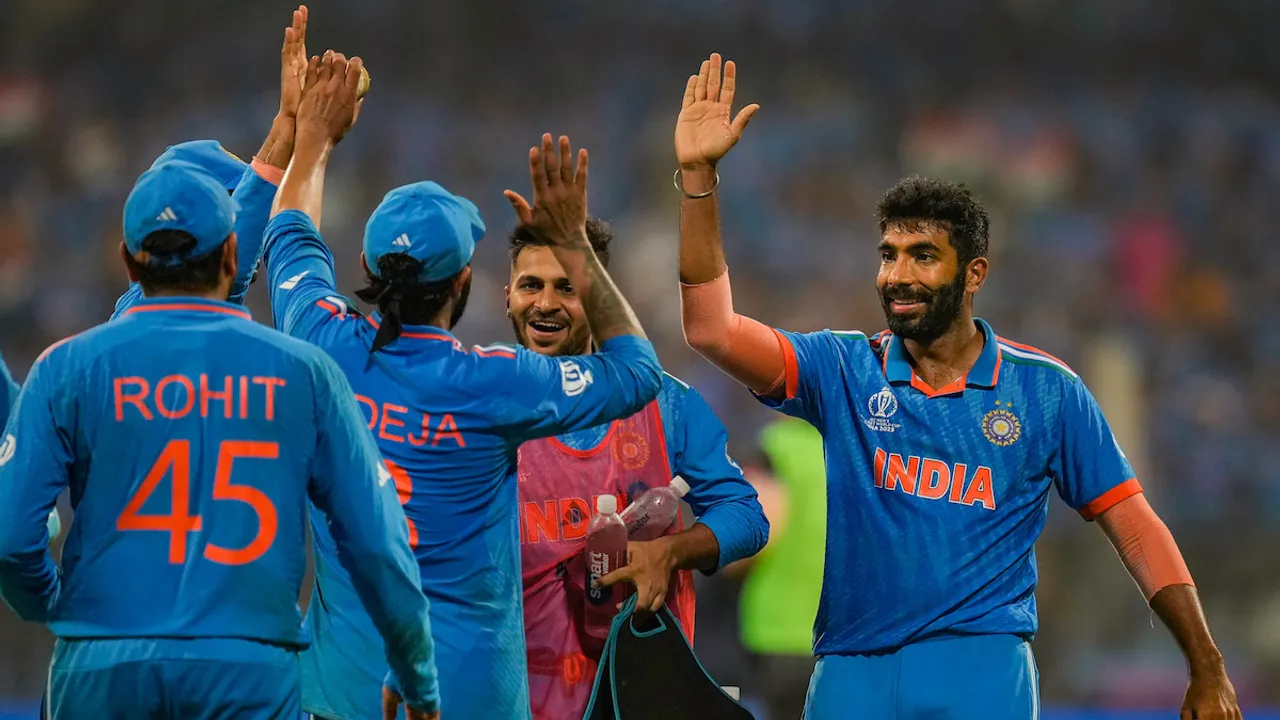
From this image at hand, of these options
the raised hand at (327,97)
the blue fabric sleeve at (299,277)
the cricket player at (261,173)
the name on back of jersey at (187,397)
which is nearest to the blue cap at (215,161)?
the cricket player at (261,173)

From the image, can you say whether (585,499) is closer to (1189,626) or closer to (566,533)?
(566,533)

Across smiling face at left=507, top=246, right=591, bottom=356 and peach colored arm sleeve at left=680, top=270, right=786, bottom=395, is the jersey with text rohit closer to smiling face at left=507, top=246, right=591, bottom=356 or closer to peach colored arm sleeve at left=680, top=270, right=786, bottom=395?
peach colored arm sleeve at left=680, top=270, right=786, bottom=395

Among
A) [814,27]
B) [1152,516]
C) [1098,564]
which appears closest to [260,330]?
[1152,516]

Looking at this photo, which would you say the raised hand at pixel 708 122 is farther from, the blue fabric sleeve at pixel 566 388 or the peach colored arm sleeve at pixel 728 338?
the blue fabric sleeve at pixel 566 388

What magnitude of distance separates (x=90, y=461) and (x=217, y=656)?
1.52ft

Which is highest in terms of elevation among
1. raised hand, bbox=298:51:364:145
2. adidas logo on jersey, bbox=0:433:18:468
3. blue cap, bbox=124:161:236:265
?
raised hand, bbox=298:51:364:145

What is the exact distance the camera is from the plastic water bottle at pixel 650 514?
4.14 m

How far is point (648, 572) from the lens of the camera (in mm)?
3949

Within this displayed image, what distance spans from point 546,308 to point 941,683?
167 centimetres

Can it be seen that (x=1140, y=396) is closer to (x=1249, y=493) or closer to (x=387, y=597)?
→ (x=1249, y=493)

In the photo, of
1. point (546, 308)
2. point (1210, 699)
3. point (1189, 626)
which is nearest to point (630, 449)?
point (546, 308)

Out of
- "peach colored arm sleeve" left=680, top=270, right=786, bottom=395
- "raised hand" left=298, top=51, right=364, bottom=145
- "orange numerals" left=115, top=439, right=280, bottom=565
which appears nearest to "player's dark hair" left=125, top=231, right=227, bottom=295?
"orange numerals" left=115, top=439, right=280, bottom=565

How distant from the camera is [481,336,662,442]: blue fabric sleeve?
3.33 metres

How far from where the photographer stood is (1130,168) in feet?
42.9
